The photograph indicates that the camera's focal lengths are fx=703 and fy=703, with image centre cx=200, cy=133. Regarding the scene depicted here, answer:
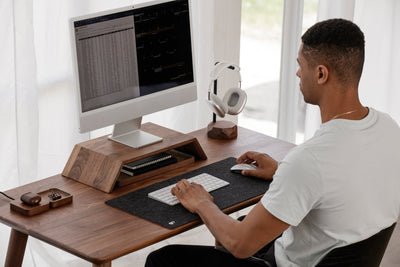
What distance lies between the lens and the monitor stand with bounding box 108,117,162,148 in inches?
99.6

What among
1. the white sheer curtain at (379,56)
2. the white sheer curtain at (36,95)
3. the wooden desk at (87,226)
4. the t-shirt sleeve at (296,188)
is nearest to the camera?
the t-shirt sleeve at (296,188)

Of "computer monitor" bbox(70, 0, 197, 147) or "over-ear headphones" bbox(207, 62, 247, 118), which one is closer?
"computer monitor" bbox(70, 0, 197, 147)

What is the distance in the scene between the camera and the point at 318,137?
6.28 feet

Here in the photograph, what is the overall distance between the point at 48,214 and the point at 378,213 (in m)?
1.01

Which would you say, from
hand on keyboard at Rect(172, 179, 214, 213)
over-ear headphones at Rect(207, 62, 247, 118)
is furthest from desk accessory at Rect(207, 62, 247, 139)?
hand on keyboard at Rect(172, 179, 214, 213)

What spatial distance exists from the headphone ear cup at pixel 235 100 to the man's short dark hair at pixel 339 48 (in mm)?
900

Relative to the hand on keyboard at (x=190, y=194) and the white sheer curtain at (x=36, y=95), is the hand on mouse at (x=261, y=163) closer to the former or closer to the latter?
the hand on keyboard at (x=190, y=194)

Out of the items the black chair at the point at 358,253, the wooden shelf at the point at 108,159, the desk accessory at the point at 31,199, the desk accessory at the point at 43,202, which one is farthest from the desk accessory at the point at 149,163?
the black chair at the point at 358,253

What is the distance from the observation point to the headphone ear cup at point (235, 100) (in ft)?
9.31

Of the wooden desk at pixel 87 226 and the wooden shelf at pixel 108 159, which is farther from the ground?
the wooden shelf at pixel 108 159

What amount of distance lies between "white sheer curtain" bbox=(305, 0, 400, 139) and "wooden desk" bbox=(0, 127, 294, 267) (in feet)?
6.98

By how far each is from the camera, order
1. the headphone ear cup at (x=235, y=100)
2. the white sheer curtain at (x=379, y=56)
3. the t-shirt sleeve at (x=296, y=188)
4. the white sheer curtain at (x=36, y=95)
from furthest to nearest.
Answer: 1. the white sheer curtain at (x=379, y=56)
2. the headphone ear cup at (x=235, y=100)
3. the white sheer curtain at (x=36, y=95)
4. the t-shirt sleeve at (x=296, y=188)

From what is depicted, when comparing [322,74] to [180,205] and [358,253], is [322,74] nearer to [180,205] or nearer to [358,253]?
[358,253]

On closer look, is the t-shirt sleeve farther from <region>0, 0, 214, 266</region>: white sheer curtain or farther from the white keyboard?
<region>0, 0, 214, 266</region>: white sheer curtain
